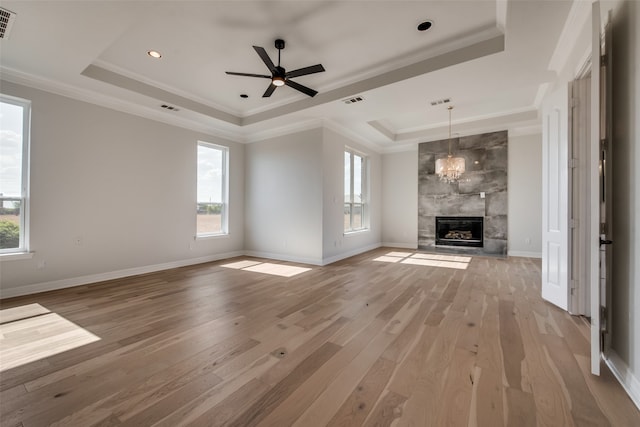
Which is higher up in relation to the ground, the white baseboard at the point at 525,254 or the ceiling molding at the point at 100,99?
the ceiling molding at the point at 100,99

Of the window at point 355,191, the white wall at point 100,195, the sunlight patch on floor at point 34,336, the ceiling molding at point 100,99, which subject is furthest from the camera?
the window at point 355,191

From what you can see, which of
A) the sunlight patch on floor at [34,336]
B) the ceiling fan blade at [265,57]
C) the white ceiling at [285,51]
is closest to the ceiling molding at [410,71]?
the white ceiling at [285,51]

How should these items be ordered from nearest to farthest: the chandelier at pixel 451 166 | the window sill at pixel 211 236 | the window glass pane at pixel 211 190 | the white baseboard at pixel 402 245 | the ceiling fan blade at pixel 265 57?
the ceiling fan blade at pixel 265 57 < the window sill at pixel 211 236 < the window glass pane at pixel 211 190 < the chandelier at pixel 451 166 < the white baseboard at pixel 402 245

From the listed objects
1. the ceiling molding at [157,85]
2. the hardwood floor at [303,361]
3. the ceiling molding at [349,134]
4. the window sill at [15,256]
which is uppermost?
the ceiling molding at [157,85]

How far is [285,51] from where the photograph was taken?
138 inches

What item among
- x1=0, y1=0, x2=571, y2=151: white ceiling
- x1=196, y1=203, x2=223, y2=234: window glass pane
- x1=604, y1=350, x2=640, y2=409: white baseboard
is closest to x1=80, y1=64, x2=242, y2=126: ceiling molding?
x1=0, y1=0, x2=571, y2=151: white ceiling

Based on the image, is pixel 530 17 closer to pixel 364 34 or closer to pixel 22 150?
pixel 364 34

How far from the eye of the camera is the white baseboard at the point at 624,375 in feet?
5.08

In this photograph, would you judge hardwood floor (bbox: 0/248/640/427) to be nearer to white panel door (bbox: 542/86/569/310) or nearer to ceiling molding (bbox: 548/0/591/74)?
white panel door (bbox: 542/86/569/310)

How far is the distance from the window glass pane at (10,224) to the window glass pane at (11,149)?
13cm

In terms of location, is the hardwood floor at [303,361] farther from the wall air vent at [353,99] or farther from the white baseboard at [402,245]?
the white baseboard at [402,245]

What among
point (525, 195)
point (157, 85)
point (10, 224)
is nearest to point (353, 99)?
point (157, 85)

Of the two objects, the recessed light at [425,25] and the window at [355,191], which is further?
the window at [355,191]

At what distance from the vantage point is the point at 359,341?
7.47 ft
